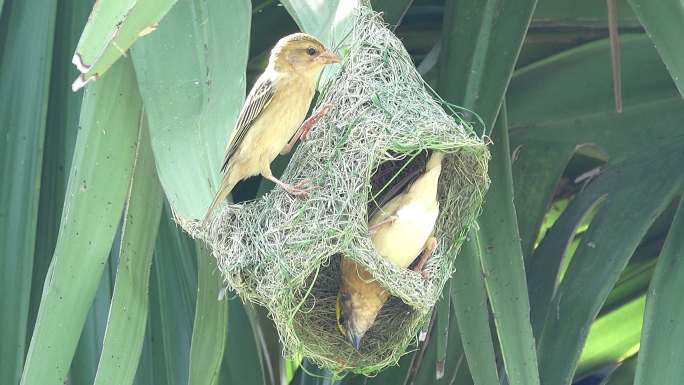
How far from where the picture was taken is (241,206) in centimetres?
308

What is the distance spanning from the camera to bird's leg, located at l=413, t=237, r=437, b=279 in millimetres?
3248

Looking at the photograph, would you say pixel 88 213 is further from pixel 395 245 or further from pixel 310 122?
pixel 395 245

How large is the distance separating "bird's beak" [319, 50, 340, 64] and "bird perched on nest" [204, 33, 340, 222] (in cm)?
3

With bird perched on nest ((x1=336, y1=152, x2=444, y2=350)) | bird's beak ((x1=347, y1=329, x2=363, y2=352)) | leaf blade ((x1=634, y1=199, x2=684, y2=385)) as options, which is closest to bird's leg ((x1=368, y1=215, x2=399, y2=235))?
bird perched on nest ((x1=336, y1=152, x2=444, y2=350))

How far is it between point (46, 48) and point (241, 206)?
784mm

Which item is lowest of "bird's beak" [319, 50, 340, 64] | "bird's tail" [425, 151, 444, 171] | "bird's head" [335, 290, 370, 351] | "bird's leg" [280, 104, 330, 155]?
"bird's head" [335, 290, 370, 351]

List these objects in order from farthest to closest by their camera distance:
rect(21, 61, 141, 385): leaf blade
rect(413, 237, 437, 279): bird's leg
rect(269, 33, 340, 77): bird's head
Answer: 1. rect(413, 237, 437, 279): bird's leg
2. rect(269, 33, 340, 77): bird's head
3. rect(21, 61, 141, 385): leaf blade

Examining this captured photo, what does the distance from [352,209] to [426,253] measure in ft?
1.47

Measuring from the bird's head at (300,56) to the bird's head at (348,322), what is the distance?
65 centimetres

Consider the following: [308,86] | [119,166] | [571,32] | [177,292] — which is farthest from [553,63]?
[119,166]

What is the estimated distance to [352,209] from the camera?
2926 millimetres

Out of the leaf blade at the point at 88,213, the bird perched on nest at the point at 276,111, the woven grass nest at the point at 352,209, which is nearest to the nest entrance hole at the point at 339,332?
the woven grass nest at the point at 352,209

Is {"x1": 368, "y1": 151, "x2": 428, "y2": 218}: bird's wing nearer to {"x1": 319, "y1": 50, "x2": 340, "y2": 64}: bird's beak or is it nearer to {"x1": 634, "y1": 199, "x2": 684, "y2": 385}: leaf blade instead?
{"x1": 319, "y1": 50, "x2": 340, "y2": 64}: bird's beak

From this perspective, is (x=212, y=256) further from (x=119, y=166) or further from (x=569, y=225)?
(x=569, y=225)
